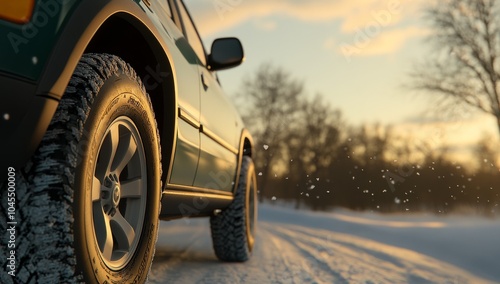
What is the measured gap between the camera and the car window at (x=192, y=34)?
12.2ft

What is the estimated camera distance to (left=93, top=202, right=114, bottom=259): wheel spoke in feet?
6.07

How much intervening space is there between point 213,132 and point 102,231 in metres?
1.76

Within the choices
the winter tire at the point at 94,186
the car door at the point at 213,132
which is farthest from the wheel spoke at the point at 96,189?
the car door at the point at 213,132

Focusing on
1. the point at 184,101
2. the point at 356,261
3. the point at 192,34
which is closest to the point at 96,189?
the point at 184,101

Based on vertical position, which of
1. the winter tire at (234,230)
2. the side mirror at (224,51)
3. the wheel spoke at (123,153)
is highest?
the side mirror at (224,51)

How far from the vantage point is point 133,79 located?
211cm

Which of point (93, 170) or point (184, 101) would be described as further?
point (184, 101)

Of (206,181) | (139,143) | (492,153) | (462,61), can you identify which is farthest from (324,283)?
(492,153)

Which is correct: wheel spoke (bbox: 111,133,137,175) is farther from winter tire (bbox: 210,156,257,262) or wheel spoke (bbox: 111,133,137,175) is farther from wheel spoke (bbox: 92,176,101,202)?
winter tire (bbox: 210,156,257,262)

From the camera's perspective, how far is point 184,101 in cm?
278

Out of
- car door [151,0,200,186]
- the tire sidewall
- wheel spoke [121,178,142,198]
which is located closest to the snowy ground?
car door [151,0,200,186]

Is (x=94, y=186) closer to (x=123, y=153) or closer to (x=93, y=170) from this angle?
(x=93, y=170)

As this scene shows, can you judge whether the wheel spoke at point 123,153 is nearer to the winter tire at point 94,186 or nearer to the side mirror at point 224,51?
the winter tire at point 94,186

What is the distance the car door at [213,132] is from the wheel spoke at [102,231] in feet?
4.39
